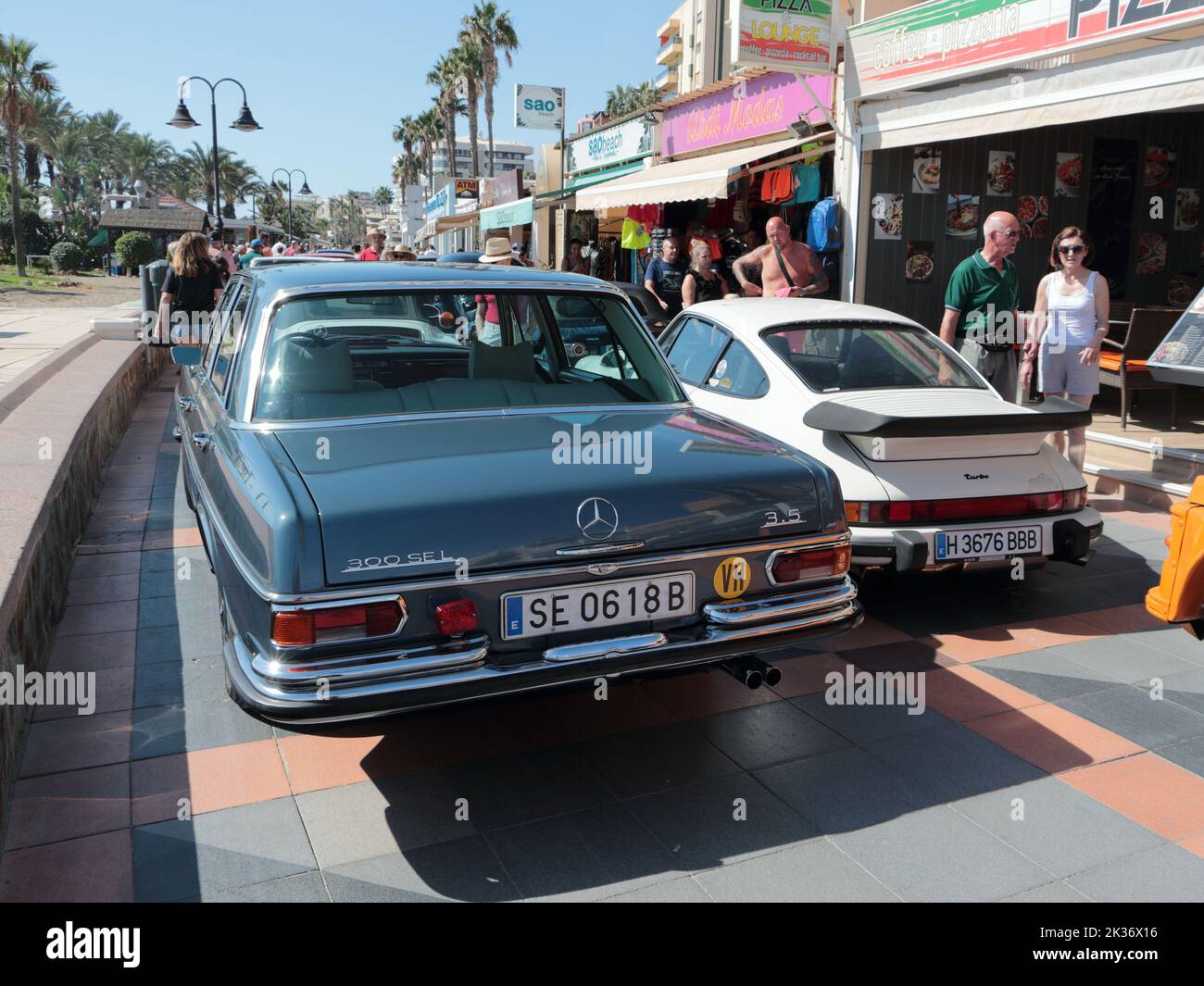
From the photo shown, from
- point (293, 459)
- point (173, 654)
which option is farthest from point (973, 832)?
point (173, 654)

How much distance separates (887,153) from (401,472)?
29.0ft

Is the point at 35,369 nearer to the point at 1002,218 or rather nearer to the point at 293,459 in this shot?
the point at 293,459

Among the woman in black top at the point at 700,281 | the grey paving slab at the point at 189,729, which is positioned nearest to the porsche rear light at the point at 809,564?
the grey paving slab at the point at 189,729

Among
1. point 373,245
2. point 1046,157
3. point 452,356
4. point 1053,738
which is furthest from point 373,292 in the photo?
point 373,245

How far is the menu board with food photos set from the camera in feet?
11.8

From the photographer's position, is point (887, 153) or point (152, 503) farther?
point (887, 153)

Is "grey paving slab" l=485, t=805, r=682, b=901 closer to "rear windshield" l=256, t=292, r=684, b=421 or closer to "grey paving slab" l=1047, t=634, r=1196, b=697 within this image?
"rear windshield" l=256, t=292, r=684, b=421

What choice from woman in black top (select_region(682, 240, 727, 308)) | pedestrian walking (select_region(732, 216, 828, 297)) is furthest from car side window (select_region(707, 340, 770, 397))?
woman in black top (select_region(682, 240, 727, 308))

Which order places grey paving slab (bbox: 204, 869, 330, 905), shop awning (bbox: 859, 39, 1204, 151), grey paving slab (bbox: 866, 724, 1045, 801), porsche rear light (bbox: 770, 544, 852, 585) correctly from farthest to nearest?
shop awning (bbox: 859, 39, 1204, 151), grey paving slab (bbox: 866, 724, 1045, 801), porsche rear light (bbox: 770, 544, 852, 585), grey paving slab (bbox: 204, 869, 330, 905)

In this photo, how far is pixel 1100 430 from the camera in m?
8.42

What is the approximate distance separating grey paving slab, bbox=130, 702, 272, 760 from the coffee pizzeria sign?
7.02 m

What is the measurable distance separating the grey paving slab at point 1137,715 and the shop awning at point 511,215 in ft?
52.6

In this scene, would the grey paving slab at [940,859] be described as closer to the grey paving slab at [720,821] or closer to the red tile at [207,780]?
the grey paving slab at [720,821]

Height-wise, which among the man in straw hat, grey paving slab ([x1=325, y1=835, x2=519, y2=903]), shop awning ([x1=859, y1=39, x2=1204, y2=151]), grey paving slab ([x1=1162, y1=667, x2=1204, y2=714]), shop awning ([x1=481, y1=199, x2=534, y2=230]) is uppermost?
shop awning ([x1=481, y1=199, x2=534, y2=230])
